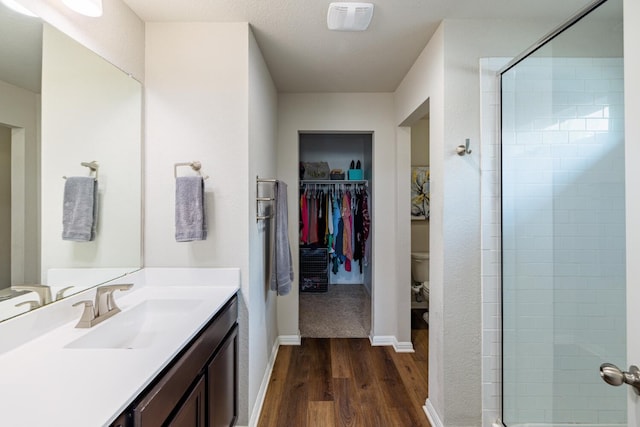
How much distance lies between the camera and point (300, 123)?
2.91 meters

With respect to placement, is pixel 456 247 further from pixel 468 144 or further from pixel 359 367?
pixel 359 367

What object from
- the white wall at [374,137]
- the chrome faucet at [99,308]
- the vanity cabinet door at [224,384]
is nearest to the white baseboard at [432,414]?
the white wall at [374,137]

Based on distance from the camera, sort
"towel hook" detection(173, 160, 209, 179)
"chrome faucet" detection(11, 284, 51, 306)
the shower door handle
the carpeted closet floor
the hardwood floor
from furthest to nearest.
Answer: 1. the carpeted closet floor
2. the hardwood floor
3. "towel hook" detection(173, 160, 209, 179)
4. "chrome faucet" detection(11, 284, 51, 306)
5. the shower door handle

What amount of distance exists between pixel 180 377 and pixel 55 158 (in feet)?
3.32

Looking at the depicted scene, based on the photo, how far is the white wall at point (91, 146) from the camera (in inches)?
47.4

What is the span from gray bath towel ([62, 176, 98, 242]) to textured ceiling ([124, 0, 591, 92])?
39.8 inches

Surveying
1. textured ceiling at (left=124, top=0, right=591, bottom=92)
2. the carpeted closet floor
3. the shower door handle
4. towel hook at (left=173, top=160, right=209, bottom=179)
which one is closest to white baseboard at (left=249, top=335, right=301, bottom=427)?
the carpeted closet floor

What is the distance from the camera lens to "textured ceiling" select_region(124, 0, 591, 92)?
1604 mm

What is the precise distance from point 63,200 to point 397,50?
83.7 inches

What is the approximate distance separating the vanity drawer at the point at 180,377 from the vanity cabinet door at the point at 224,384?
0.07m

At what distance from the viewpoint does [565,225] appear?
1498 millimetres

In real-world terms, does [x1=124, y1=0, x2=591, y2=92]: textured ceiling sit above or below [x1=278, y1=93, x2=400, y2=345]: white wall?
above

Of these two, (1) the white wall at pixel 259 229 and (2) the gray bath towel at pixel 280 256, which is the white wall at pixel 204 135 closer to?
(1) the white wall at pixel 259 229

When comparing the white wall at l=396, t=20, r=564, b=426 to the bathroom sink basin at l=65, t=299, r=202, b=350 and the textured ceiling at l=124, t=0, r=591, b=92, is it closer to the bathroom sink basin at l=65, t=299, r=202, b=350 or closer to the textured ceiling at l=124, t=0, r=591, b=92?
the textured ceiling at l=124, t=0, r=591, b=92
